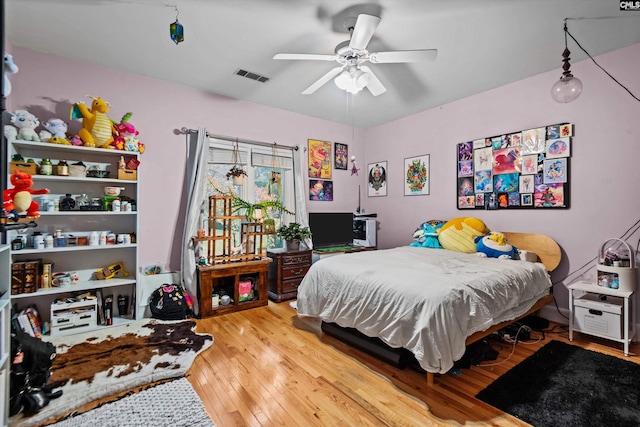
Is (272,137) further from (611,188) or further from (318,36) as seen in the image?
(611,188)

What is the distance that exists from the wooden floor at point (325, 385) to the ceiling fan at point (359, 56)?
2.29m

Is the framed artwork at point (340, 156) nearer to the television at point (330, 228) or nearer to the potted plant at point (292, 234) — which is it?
the television at point (330, 228)

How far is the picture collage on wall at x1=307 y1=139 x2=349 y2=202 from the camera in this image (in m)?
4.75

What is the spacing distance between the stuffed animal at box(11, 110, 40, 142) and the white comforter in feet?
9.07

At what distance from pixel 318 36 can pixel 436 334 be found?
246cm

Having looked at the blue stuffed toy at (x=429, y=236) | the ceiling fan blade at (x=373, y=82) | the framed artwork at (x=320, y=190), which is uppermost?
the ceiling fan blade at (x=373, y=82)

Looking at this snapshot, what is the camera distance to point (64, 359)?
7.62 ft

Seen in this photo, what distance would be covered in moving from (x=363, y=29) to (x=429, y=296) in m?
1.85

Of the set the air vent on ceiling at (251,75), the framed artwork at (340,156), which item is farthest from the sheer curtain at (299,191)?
the air vent on ceiling at (251,75)

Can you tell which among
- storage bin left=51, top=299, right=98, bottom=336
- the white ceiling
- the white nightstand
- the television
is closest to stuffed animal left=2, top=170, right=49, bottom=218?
the white ceiling

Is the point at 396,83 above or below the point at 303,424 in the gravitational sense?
above

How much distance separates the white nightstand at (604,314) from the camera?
8.11 feet

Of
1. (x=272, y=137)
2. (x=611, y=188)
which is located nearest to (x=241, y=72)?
(x=272, y=137)

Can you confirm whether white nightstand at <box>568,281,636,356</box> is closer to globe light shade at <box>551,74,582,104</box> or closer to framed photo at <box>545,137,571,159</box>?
framed photo at <box>545,137,571,159</box>
